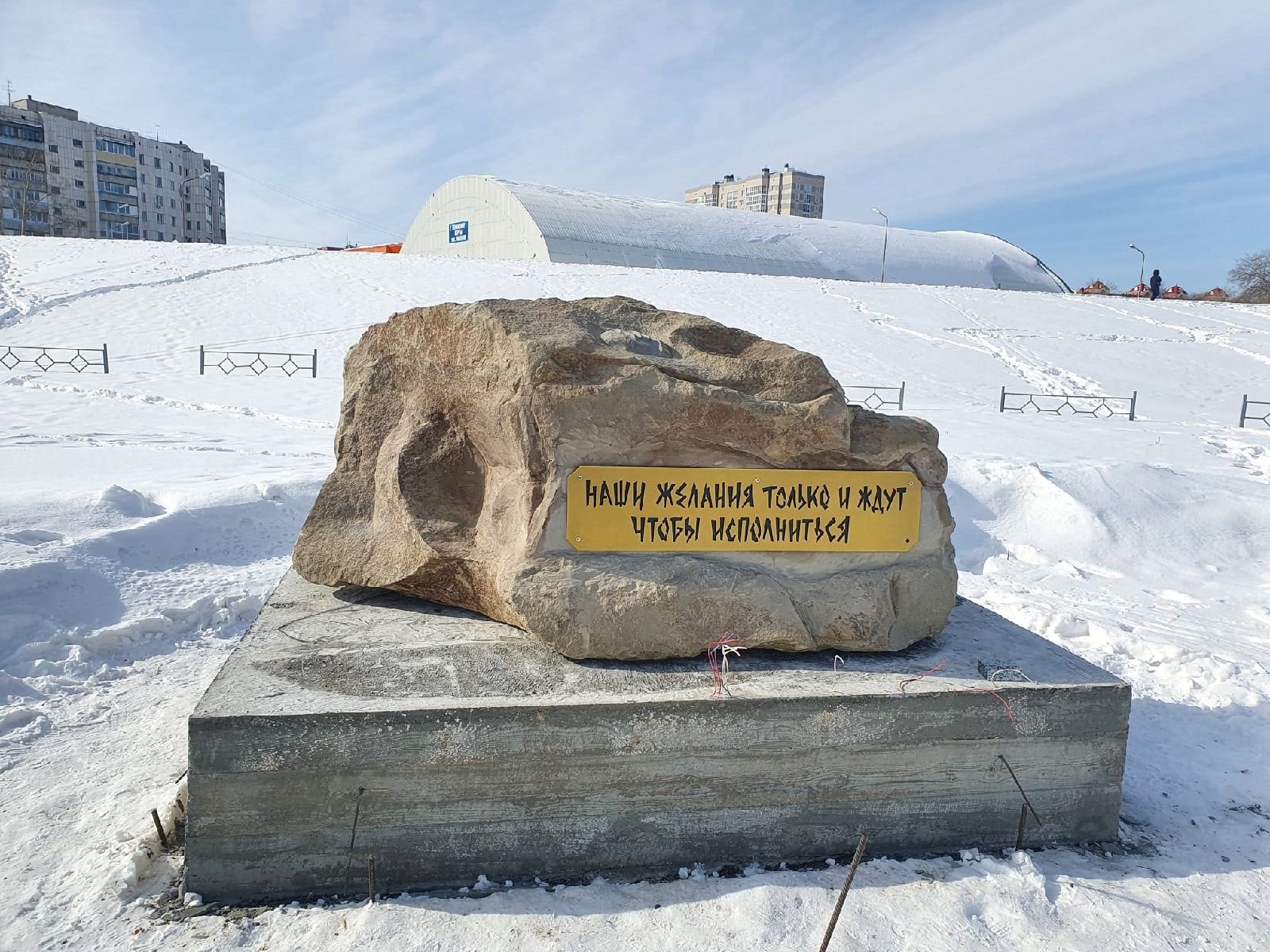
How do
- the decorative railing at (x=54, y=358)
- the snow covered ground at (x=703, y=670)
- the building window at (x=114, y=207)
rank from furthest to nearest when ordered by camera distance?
1. the building window at (x=114, y=207)
2. the decorative railing at (x=54, y=358)
3. the snow covered ground at (x=703, y=670)

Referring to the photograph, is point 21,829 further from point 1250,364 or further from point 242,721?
point 1250,364

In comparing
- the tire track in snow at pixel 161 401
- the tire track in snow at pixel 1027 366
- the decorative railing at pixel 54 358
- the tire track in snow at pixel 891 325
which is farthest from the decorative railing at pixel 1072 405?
the decorative railing at pixel 54 358

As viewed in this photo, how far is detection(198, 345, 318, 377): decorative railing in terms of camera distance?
15.6 m

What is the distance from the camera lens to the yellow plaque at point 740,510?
A: 331cm

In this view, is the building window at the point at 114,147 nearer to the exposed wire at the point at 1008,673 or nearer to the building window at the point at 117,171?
the building window at the point at 117,171

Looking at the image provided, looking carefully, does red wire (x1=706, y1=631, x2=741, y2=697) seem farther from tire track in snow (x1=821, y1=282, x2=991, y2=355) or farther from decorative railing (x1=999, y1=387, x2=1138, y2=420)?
tire track in snow (x1=821, y1=282, x2=991, y2=355)

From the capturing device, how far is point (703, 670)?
128 inches

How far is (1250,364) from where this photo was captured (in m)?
21.2

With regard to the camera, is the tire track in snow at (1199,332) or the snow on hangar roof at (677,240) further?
the snow on hangar roof at (677,240)

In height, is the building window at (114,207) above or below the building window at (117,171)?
below

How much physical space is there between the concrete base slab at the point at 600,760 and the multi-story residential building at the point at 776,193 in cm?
9530

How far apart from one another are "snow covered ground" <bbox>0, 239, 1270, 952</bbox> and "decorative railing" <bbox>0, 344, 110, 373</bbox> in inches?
14.3

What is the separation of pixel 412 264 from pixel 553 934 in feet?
84.9

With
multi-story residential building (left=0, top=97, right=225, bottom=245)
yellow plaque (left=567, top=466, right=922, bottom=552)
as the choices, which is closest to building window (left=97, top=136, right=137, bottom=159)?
multi-story residential building (left=0, top=97, right=225, bottom=245)
